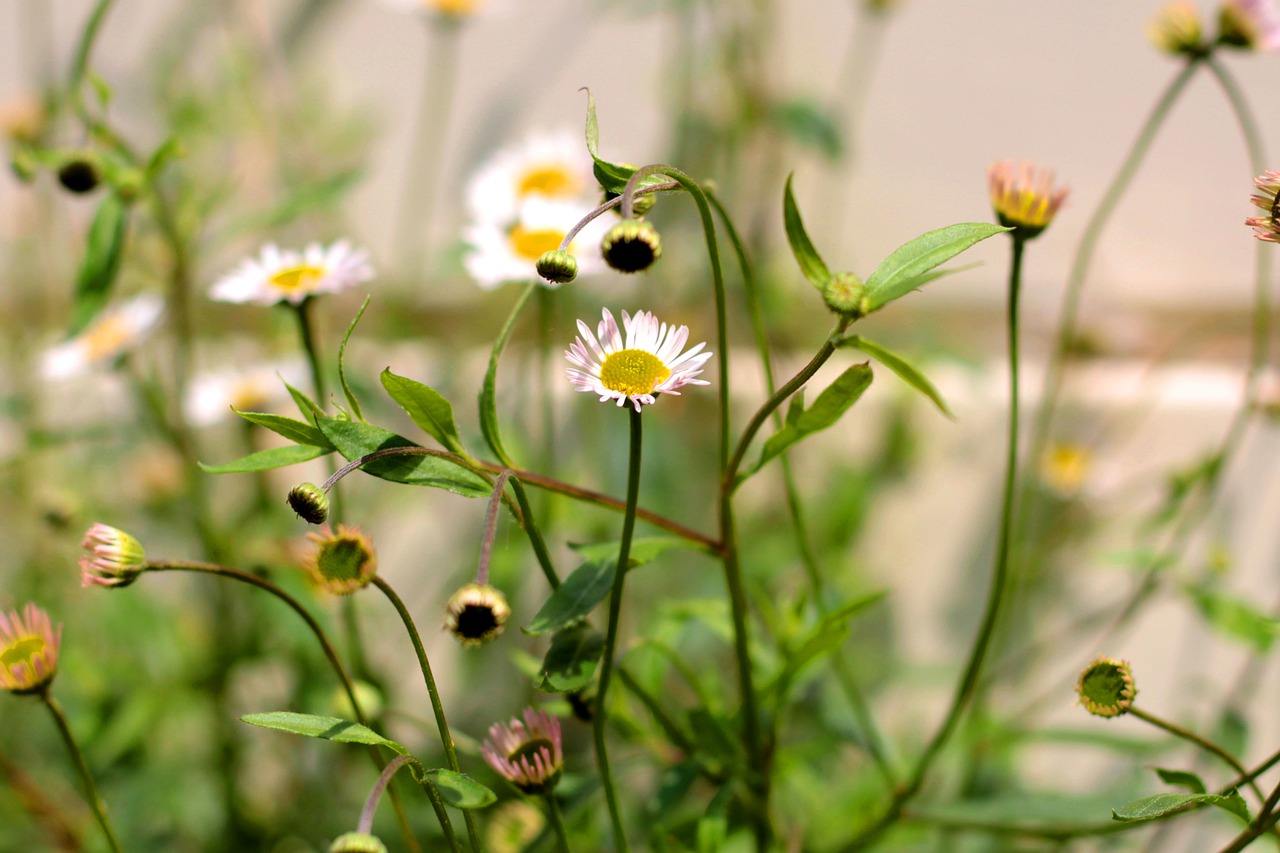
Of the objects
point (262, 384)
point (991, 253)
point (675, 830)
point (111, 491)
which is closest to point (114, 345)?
point (262, 384)

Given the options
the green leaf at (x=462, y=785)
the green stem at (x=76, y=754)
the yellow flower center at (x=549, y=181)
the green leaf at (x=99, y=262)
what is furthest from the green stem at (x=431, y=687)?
the yellow flower center at (x=549, y=181)

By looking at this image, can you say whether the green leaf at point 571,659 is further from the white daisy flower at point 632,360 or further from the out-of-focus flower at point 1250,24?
the out-of-focus flower at point 1250,24

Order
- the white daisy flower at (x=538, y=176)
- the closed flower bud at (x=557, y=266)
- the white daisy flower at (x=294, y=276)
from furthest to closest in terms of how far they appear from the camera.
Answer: the white daisy flower at (x=538, y=176), the white daisy flower at (x=294, y=276), the closed flower bud at (x=557, y=266)

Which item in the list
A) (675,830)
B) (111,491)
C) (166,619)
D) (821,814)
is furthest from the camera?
(111,491)

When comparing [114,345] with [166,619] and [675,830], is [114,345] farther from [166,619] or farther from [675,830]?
[675,830]

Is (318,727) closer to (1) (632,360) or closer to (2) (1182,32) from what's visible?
(1) (632,360)
